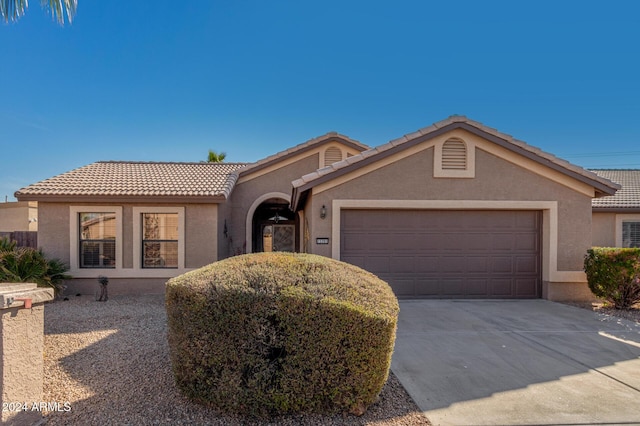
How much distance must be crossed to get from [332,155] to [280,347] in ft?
36.6

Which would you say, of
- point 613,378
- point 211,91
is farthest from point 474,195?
point 211,91

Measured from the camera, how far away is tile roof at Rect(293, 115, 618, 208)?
8.93m

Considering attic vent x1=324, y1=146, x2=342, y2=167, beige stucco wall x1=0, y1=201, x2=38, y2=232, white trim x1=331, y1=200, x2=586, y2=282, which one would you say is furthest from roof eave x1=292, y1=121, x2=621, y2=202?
beige stucco wall x1=0, y1=201, x2=38, y2=232

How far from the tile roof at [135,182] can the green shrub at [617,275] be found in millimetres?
10854

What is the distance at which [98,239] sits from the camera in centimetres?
1090

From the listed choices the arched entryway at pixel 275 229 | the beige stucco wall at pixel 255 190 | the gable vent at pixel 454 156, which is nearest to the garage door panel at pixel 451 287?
the gable vent at pixel 454 156

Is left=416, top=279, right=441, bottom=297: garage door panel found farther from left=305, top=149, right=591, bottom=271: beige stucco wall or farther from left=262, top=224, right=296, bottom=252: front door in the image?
left=262, top=224, right=296, bottom=252: front door

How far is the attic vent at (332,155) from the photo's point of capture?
45.6 ft

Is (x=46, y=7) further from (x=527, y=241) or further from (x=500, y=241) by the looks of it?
(x=527, y=241)

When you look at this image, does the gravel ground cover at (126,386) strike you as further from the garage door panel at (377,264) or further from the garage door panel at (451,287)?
the garage door panel at (451,287)

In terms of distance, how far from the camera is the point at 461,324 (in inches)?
278

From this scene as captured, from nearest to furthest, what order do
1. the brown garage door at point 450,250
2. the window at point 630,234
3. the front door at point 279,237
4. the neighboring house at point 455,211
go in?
1. the neighboring house at point 455,211
2. the brown garage door at point 450,250
3. the window at point 630,234
4. the front door at point 279,237

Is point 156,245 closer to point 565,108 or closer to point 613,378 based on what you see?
point 613,378

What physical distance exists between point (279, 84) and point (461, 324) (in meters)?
15.2
